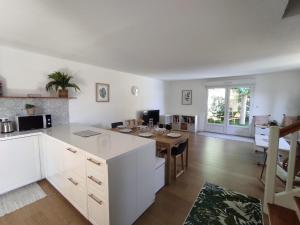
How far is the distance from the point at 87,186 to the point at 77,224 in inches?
21.1

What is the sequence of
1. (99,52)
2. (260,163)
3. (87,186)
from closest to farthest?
(87,186), (99,52), (260,163)

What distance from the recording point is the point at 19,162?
2.22 metres

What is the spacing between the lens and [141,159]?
67.7 inches

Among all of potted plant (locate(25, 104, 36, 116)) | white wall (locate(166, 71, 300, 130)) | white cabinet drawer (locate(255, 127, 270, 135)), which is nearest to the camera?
potted plant (locate(25, 104, 36, 116))

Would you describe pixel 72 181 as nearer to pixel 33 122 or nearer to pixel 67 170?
pixel 67 170

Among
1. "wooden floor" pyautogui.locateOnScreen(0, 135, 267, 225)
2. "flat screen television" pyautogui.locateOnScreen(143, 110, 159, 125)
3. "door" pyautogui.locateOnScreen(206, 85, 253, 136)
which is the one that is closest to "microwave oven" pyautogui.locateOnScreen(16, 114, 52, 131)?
"wooden floor" pyautogui.locateOnScreen(0, 135, 267, 225)

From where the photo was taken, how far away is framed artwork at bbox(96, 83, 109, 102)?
384cm

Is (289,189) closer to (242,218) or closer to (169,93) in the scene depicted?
Result: (242,218)

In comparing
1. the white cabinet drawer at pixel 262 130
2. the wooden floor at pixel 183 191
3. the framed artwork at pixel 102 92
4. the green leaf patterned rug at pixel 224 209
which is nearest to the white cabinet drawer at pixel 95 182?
the wooden floor at pixel 183 191

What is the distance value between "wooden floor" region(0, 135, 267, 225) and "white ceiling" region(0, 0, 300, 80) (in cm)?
227

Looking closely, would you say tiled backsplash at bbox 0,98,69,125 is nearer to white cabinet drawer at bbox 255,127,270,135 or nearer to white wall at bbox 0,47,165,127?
white wall at bbox 0,47,165,127

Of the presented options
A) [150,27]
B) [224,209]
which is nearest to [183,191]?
[224,209]

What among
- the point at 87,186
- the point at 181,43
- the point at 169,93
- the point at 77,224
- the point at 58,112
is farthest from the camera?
the point at 169,93

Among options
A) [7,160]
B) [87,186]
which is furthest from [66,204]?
[7,160]
